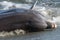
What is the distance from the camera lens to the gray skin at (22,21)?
36.4 feet

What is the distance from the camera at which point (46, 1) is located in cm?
1959

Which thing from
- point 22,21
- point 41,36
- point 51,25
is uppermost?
point 22,21

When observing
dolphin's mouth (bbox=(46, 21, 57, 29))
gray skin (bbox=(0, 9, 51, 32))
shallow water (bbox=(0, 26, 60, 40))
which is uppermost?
gray skin (bbox=(0, 9, 51, 32))

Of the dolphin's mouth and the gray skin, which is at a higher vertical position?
the gray skin

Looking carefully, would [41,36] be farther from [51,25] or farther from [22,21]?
[51,25]

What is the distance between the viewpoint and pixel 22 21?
11172 millimetres

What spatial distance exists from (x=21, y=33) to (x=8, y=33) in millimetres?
448

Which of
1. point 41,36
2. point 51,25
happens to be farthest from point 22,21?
point 51,25

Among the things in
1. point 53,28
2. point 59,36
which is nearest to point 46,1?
point 53,28

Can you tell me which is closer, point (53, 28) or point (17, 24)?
point (17, 24)

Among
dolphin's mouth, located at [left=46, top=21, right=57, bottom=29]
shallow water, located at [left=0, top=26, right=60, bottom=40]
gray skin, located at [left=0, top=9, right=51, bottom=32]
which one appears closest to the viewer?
shallow water, located at [left=0, top=26, right=60, bottom=40]

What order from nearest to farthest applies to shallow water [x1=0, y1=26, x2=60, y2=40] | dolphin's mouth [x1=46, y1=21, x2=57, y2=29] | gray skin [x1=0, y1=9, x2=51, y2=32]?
1. shallow water [x1=0, y1=26, x2=60, y2=40]
2. gray skin [x1=0, y1=9, x2=51, y2=32]
3. dolphin's mouth [x1=46, y1=21, x2=57, y2=29]

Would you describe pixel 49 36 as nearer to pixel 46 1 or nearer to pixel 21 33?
pixel 21 33

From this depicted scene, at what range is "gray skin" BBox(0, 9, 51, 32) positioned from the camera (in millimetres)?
11109
